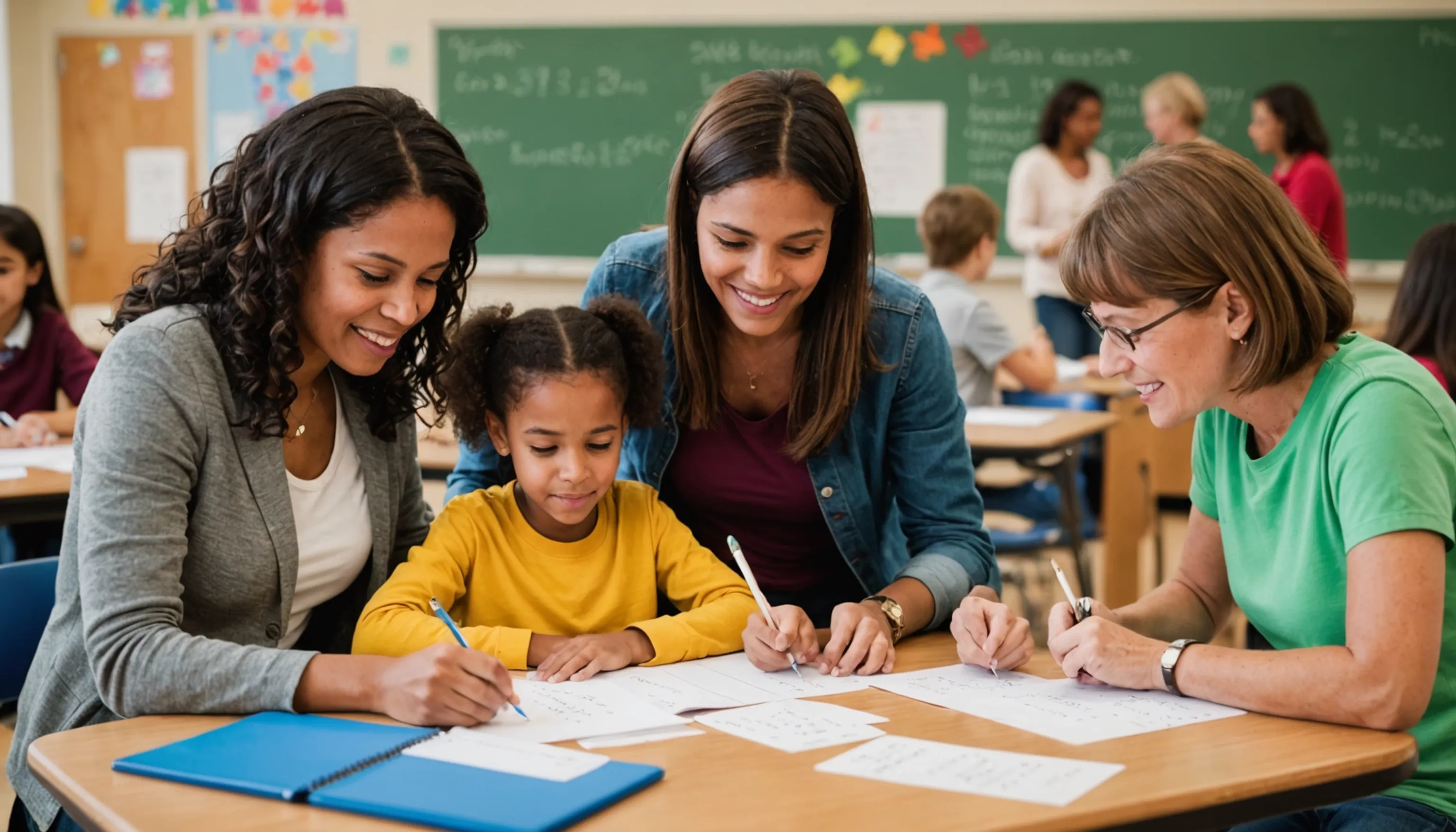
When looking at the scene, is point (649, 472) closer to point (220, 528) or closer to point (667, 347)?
point (667, 347)

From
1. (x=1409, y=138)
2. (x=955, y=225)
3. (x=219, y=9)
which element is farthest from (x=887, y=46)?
(x=219, y=9)

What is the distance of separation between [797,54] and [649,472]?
506 cm

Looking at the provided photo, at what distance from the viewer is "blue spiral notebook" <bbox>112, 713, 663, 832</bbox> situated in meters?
1.05

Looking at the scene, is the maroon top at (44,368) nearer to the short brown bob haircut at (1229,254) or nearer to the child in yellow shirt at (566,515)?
the child in yellow shirt at (566,515)

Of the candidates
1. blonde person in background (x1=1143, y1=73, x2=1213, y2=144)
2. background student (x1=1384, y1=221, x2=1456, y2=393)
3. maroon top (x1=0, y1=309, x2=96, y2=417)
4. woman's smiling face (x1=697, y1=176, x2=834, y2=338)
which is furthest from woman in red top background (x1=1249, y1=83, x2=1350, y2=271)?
maroon top (x1=0, y1=309, x2=96, y2=417)

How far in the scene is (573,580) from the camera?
68.5 inches

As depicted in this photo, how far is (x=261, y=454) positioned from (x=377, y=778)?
537 millimetres

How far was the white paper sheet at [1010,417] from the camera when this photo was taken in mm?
3854

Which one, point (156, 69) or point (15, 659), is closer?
point (15, 659)

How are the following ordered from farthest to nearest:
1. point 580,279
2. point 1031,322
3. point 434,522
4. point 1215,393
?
point 580,279 → point 1031,322 → point 434,522 → point 1215,393

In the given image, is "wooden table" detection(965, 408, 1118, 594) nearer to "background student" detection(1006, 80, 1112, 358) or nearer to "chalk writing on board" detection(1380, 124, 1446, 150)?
"background student" detection(1006, 80, 1112, 358)

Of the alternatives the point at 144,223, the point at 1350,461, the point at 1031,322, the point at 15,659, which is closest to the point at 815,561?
the point at 1350,461

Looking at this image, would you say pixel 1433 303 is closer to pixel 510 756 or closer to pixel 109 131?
pixel 510 756

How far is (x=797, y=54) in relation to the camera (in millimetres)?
6672
